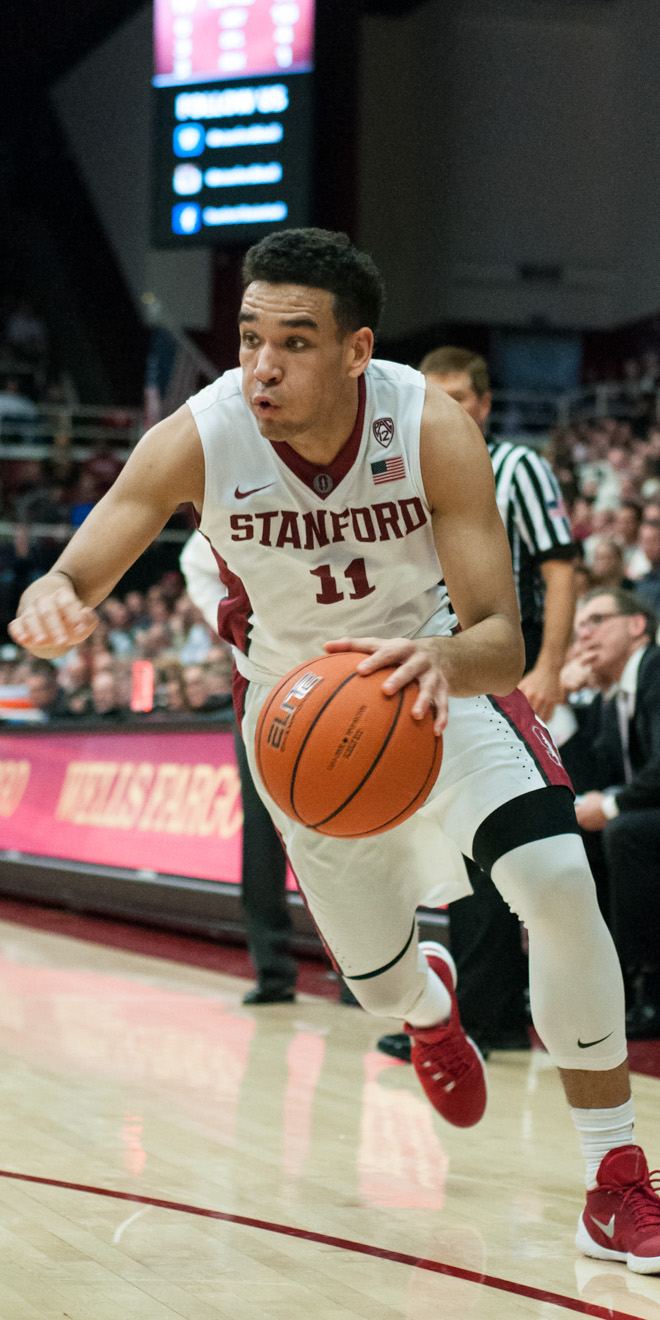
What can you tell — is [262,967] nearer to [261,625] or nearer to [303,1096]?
[303,1096]

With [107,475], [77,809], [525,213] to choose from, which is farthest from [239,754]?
[525,213]

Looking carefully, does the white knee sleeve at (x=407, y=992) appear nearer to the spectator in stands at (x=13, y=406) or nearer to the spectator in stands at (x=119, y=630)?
the spectator in stands at (x=119, y=630)

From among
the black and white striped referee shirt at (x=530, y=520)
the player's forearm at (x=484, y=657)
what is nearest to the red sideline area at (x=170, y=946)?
the black and white striped referee shirt at (x=530, y=520)

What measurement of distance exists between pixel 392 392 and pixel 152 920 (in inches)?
227

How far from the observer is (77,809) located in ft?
29.0

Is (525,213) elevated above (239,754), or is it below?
above

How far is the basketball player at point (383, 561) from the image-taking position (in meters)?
2.73

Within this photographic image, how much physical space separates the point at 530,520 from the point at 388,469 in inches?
64.2

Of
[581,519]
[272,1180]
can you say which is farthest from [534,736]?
[581,519]

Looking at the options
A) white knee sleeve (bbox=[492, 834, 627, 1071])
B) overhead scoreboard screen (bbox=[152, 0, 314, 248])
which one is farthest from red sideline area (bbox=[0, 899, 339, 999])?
overhead scoreboard screen (bbox=[152, 0, 314, 248])

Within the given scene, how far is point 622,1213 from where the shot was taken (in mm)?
2758

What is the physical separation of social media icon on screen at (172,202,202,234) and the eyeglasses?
17.5 feet

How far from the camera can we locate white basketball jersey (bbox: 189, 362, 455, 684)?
9.42 ft

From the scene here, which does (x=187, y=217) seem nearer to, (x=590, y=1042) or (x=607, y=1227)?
(x=590, y=1042)
